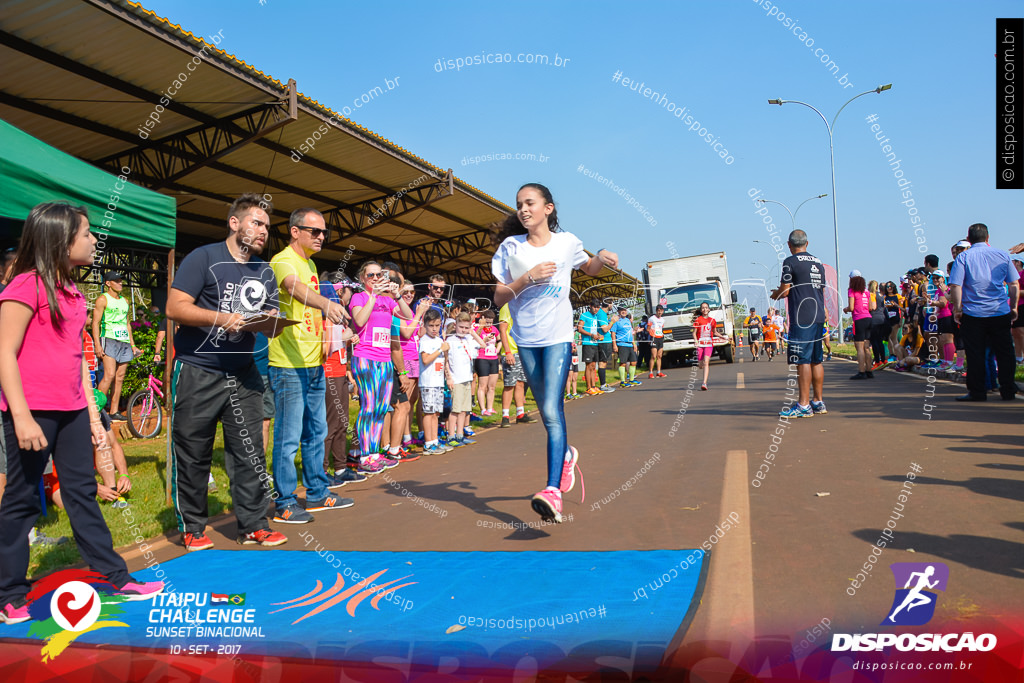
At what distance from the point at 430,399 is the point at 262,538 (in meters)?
3.97

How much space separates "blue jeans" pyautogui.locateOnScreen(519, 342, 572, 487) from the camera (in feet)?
14.4

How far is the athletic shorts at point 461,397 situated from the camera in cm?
898

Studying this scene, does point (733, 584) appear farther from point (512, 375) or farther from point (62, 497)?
point (512, 375)

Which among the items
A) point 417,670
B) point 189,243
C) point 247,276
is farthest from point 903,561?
point 189,243

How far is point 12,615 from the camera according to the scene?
3.05 m

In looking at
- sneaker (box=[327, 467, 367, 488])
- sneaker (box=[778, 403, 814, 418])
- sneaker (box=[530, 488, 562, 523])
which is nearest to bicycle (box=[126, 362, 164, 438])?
sneaker (box=[327, 467, 367, 488])

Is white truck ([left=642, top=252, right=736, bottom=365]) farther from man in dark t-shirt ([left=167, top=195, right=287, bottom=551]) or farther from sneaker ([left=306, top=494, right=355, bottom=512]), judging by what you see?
man in dark t-shirt ([left=167, top=195, right=287, bottom=551])

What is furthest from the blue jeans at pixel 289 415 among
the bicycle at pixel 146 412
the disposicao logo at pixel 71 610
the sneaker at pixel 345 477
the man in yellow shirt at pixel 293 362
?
the bicycle at pixel 146 412

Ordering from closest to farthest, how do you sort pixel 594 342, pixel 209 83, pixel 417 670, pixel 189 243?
pixel 417 670, pixel 209 83, pixel 594 342, pixel 189 243

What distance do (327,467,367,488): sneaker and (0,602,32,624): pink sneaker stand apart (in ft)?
10.9

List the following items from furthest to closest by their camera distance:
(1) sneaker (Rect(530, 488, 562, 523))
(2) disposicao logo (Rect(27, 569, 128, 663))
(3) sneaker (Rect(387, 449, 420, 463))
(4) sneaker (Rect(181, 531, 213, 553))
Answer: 1. (3) sneaker (Rect(387, 449, 420, 463))
2. (4) sneaker (Rect(181, 531, 213, 553))
3. (1) sneaker (Rect(530, 488, 562, 523))
4. (2) disposicao logo (Rect(27, 569, 128, 663))

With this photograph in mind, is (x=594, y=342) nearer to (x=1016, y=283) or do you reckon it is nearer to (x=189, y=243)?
(x=1016, y=283)

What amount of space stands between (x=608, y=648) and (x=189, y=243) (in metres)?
22.3

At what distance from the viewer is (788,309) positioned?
8852mm
